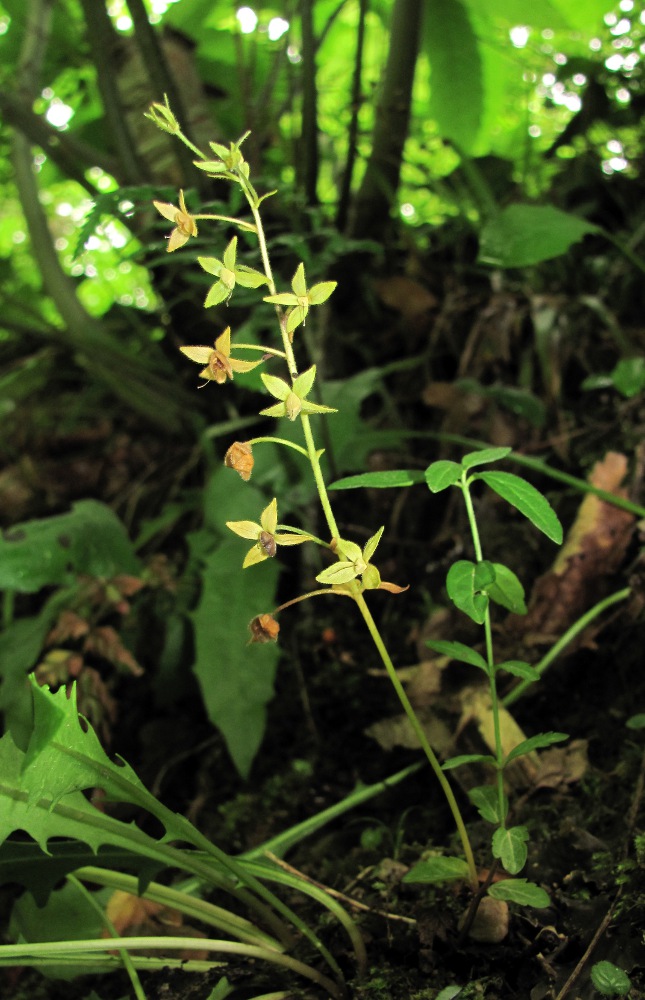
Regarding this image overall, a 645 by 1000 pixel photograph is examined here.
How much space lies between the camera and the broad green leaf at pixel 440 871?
2.67 feet

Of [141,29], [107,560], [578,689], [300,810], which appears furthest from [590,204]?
[300,810]

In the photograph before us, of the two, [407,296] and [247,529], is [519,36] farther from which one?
[247,529]

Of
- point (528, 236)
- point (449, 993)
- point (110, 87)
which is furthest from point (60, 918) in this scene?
point (110, 87)

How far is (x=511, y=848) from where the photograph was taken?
78cm

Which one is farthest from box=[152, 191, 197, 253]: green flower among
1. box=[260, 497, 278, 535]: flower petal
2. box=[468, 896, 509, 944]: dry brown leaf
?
box=[468, 896, 509, 944]: dry brown leaf

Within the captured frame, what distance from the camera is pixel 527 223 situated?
5.17ft

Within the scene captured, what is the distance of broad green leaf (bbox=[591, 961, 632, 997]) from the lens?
715mm

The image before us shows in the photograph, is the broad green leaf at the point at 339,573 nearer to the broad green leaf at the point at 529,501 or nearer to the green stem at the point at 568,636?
the broad green leaf at the point at 529,501

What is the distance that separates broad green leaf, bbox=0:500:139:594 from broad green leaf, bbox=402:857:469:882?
2.93 ft

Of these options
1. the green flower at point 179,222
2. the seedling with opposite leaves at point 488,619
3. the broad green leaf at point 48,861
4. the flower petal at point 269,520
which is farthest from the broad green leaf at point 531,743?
the green flower at point 179,222

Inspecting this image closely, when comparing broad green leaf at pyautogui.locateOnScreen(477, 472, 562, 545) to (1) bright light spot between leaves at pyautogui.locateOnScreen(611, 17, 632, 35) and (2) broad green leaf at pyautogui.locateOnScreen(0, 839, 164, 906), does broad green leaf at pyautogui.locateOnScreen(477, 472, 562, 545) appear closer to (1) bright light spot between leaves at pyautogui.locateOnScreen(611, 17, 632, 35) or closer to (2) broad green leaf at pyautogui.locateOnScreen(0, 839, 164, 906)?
(2) broad green leaf at pyautogui.locateOnScreen(0, 839, 164, 906)

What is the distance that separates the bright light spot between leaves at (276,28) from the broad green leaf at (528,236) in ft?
2.53

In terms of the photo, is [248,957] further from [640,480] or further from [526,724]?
[640,480]

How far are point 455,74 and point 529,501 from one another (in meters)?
1.53
